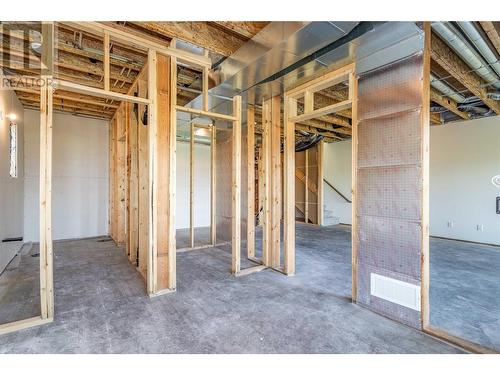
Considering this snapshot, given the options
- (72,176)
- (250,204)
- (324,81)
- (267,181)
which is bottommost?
(250,204)

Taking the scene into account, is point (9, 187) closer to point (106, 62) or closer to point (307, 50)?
point (106, 62)

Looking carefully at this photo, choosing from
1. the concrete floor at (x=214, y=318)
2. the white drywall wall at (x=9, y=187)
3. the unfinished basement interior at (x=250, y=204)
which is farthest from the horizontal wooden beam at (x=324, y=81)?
the white drywall wall at (x=9, y=187)

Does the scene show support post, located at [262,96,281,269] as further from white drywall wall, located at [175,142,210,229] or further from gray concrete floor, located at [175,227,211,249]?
white drywall wall, located at [175,142,210,229]

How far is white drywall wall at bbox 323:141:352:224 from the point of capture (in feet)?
27.7

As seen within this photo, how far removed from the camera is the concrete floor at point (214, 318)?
1.98 m

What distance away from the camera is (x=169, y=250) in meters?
3.05

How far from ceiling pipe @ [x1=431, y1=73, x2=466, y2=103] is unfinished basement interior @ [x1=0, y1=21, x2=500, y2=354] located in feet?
0.11

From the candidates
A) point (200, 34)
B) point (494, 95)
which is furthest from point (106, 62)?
A: point (494, 95)

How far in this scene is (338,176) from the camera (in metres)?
8.73

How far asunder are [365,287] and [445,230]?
198 inches

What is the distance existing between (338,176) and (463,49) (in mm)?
6009

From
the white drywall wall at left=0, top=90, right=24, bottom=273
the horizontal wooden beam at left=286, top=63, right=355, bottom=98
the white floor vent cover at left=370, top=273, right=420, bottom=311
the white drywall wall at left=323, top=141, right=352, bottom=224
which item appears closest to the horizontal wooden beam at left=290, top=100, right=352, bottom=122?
the horizontal wooden beam at left=286, top=63, right=355, bottom=98

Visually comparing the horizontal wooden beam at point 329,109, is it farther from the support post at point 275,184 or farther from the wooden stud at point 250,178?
the wooden stud at point 250,178
